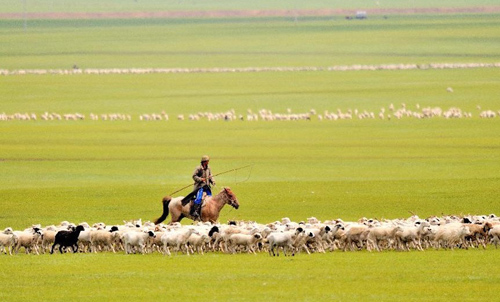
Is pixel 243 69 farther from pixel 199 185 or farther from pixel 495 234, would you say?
pixel 495 234

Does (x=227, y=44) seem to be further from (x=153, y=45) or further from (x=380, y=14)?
(x=380, y=14)

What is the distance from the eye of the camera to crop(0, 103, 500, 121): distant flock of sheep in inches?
2260

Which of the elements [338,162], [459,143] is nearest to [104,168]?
[338,162]

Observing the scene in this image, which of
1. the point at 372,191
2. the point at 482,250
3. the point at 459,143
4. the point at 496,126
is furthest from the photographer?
the point at 496,126

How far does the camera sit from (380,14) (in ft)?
579

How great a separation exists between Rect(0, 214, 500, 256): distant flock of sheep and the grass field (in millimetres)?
326

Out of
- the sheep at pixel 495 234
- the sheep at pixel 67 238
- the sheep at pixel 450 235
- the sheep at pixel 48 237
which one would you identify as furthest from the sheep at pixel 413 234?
the sheep at pixel 48 237

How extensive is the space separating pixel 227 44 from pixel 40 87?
1902 inches

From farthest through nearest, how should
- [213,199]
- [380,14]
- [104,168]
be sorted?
1. [380,14]
2. [104,168]
3. [213,199]

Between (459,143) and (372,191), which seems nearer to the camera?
(372,191)

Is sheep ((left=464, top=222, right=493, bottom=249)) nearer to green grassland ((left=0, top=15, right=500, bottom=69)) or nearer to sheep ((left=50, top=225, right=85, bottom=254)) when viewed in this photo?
sheep ((left=50, top=225, right=85, bottom=254))

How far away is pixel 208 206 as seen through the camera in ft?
77.8

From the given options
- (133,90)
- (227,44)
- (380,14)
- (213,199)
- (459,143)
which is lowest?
(213,199)

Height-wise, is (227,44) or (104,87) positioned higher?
(227,44)
